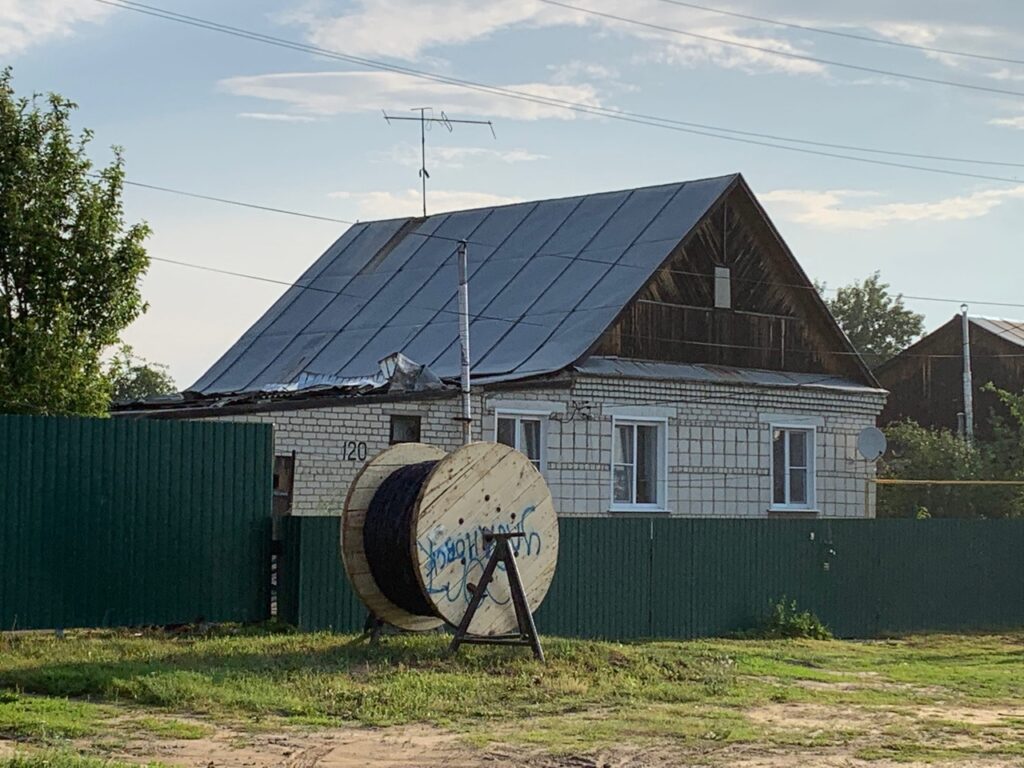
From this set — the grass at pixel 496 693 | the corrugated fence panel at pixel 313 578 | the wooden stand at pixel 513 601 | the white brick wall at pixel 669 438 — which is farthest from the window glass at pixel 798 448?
the wooden stand at pixel 513 601

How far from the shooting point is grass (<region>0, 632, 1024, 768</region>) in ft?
38.7

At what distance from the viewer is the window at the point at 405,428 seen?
22.5 metres

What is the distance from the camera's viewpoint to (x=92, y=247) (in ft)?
64.8

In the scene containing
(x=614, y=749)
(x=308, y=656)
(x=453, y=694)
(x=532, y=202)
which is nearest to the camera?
(x=614, y=749)

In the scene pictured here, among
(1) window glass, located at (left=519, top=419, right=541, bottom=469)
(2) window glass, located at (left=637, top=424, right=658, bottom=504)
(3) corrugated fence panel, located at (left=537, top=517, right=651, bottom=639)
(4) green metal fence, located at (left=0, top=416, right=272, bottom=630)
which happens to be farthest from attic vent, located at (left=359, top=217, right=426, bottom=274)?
(4) green metal fence, located at (left=0, top=416, right=272, bottom=630)

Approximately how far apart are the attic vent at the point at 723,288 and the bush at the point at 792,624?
8.07 m

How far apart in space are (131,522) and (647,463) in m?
12.1

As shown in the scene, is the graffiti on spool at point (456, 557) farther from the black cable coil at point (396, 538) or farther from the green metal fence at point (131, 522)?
the green metal fence at point (131, 522)

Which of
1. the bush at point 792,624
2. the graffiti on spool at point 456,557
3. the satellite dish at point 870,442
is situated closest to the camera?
the graffiti on spool at point 456,557

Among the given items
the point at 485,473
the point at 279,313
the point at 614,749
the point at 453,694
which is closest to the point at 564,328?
the point at 279,313

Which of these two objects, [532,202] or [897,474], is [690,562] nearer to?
[532,202]

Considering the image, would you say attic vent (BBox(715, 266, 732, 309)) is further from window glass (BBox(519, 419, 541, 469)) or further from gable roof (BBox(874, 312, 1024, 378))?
gable roof (BBox(874, 312, 1024, 378))

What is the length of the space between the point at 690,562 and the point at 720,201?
9660mm

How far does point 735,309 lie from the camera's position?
28.5 meters
